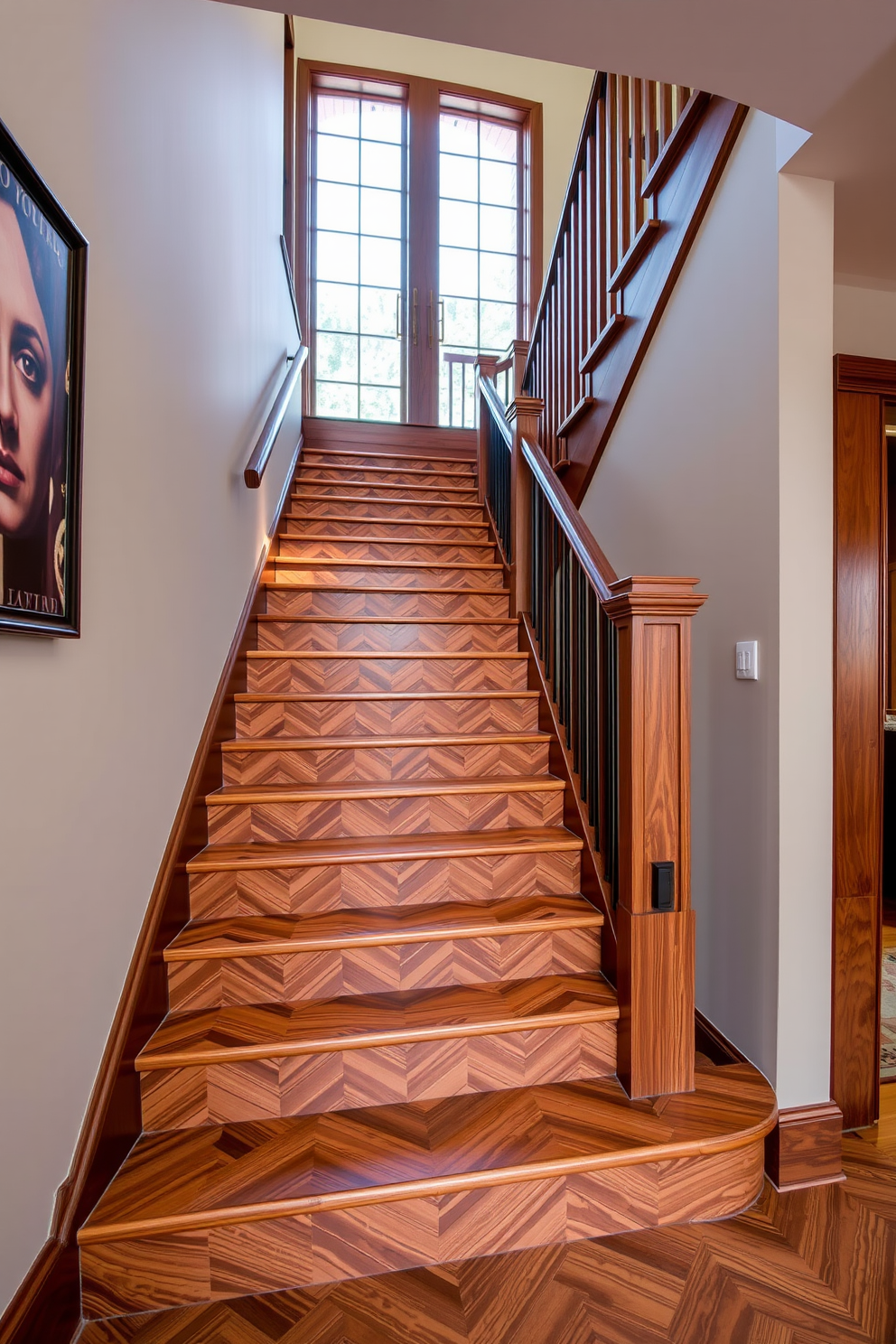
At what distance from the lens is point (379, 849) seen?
2.00 metres

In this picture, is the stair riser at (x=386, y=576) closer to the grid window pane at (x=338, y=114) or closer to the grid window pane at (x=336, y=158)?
the grid window pane at (x=336, y=158)

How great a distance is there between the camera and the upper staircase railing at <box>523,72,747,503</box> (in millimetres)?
2135

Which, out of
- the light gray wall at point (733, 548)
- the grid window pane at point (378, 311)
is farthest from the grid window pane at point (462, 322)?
the light gray wall at point (733, 548)

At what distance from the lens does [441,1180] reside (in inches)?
53.2

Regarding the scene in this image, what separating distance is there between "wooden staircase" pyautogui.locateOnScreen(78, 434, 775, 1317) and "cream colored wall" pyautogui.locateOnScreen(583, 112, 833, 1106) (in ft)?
0.78

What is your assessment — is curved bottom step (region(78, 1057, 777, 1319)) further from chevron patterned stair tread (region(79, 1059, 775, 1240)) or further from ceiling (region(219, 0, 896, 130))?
ceiling (region(219, 0, 896, 130))

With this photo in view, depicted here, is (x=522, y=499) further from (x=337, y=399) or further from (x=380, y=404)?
(x=337, y=399)

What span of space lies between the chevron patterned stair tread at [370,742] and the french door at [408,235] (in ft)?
12.2

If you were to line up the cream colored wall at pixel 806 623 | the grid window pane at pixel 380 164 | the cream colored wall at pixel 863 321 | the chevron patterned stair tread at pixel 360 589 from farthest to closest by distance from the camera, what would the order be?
1. the grid window pane at pixel 380 164
2. the chevron patterned stair tread at pixel 360 589
3. the cream colored wall at pixel 863 321
4. the cream colored wall at pixel 806 623

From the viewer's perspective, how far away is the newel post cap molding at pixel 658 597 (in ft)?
5.23

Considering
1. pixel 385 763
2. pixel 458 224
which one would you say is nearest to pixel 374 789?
pixel 385 763

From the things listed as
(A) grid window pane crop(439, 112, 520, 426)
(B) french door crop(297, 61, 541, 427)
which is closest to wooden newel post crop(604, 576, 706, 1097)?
(B) french door crop(297, 61, 541, 427)

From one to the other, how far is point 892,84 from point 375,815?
2.09 meters

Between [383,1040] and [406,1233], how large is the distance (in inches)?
13.5
